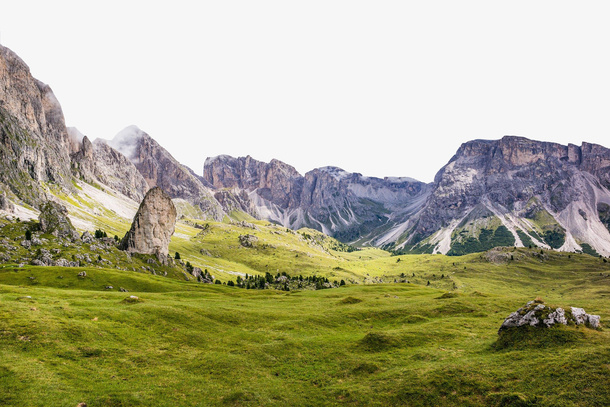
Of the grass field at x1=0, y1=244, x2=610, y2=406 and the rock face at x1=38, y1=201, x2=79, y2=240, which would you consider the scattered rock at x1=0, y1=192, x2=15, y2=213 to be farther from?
the grass field at x1=0, y1=244, x2=610, y2=406

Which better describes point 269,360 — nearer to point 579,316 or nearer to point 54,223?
point 579,316

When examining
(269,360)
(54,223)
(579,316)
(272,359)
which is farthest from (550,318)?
(54,223)

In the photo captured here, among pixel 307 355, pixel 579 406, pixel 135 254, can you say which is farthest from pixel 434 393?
pixel 135 254

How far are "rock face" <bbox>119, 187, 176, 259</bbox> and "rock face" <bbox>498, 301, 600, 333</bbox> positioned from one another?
13637 cm

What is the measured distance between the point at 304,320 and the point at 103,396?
30.7 m

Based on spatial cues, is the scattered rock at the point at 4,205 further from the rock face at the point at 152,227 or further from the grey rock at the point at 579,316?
the grey rock at the point at 579,316

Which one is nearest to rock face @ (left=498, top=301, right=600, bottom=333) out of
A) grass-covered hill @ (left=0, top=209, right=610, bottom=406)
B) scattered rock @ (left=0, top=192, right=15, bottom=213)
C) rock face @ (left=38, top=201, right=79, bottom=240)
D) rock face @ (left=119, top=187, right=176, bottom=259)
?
grass-covered hill @ (left=0, top=209, right=610, bottom=406)

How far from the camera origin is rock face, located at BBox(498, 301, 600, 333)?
33.8m

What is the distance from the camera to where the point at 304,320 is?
4994 cm

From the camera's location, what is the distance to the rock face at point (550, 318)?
111ft

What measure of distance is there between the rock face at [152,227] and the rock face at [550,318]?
447 ft

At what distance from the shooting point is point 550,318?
34.0 metres

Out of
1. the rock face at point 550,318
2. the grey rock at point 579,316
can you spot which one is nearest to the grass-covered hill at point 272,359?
the rock face at point 550,318

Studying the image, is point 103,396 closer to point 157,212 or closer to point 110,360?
point 110,360
